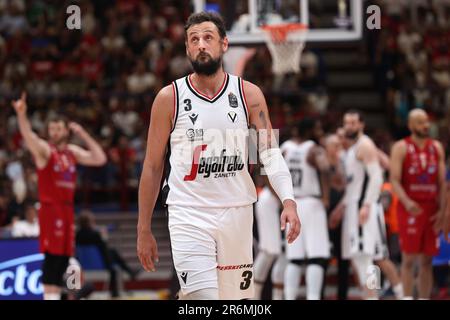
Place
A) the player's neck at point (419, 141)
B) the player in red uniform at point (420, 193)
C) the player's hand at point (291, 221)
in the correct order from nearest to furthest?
1. the player's hand at point (291, 221)
2. the player in red uniform at point (420, 193)
3. the player's neck at point (419, 141)

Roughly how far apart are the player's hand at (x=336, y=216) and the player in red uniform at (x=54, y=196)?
3.12 m

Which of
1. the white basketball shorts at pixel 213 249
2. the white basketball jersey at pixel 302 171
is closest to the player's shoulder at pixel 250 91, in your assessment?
the white basketball shorts at pixel 213 249

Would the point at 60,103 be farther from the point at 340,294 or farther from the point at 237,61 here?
the point at 340,294

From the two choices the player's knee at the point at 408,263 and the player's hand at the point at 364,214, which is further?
the player's hand at the point at 364,214

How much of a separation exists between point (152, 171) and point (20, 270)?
19.5ft

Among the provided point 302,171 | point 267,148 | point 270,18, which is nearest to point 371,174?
point 302,171

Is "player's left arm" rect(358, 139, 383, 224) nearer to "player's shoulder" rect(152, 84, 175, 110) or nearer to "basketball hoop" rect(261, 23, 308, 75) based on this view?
"basketball hoop" rect(261, 23, 308, 75)

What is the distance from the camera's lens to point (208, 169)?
599 cm

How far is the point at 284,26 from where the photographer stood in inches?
468

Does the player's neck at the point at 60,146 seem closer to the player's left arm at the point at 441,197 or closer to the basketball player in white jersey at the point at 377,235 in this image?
the basketball player in white jersey at the point at 377,235

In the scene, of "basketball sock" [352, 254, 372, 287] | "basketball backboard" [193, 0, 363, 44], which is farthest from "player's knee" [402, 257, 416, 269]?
"basketball backboard" [193, 0, 363, 44]

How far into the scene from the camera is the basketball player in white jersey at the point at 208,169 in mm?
5949

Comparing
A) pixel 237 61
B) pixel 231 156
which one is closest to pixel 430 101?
pixel 237 61

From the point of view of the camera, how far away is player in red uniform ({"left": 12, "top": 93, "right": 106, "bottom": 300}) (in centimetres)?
1014
